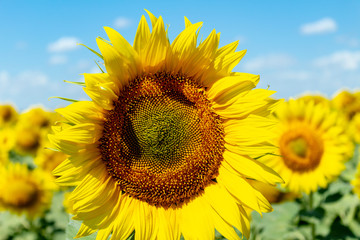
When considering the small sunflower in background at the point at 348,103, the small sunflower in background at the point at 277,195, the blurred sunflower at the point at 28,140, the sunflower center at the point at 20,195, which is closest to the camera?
the small sunflower in background at the point at 277,195

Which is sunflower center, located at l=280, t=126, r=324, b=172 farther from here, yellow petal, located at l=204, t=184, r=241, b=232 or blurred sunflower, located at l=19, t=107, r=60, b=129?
blurred sunflower, located at l=19, t=107, r=60, b=129

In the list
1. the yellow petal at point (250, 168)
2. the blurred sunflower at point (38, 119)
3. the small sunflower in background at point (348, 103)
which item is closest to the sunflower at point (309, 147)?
the yellow petal at point (250, 168)

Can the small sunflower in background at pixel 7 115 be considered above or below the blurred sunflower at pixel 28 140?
above

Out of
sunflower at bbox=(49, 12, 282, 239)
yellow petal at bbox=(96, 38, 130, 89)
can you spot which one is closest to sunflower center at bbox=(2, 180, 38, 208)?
sunflower at bbox=(49, 12, 282, 239)

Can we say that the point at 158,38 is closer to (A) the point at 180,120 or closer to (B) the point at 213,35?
(B) the point at 213,35

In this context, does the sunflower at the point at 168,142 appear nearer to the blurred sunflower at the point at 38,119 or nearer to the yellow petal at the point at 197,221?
the yellow petal at the point at 197,221
